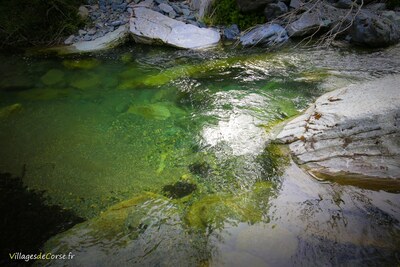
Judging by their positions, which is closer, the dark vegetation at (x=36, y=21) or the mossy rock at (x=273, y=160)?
the mossy rock at (x=273, y=160)

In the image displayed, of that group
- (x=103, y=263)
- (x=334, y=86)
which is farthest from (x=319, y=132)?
(x=103, y=263)

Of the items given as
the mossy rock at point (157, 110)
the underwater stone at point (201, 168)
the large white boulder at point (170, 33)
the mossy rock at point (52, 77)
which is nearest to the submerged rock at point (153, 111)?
the mossy rock at point (157, 110)

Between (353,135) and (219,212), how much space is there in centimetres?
162

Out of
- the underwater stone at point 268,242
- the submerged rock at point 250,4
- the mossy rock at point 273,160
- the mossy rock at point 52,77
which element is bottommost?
the mossy rock at point 52,77

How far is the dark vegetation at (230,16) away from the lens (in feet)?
20.1

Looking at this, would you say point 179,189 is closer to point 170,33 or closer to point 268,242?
point 268,242

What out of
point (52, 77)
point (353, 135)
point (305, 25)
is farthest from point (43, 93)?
point (305, 25)

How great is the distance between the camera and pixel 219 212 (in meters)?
2.52

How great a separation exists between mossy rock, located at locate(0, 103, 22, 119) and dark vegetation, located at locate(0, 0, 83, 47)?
8.51 ft

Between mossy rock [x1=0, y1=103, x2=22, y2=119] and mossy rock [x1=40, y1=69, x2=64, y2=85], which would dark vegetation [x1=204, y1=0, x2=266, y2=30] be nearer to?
mossy rock [x1=40, y1=69, x2=64, y2=85]

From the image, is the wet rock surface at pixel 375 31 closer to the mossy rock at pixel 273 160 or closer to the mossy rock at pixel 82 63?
the mossy rock at pixel 273 160

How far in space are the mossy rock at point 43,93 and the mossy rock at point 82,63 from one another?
2.78 feet

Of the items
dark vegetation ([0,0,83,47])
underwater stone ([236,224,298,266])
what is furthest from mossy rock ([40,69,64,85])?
underwater stone ([236,224,298,266])

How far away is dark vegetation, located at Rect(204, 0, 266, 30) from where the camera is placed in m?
6.11
